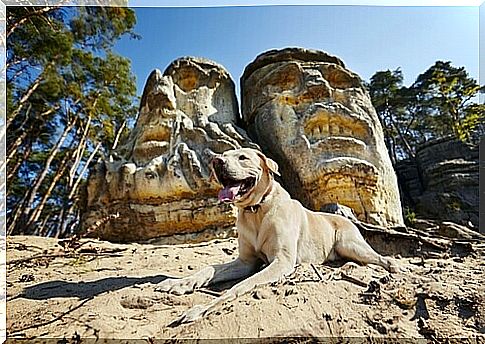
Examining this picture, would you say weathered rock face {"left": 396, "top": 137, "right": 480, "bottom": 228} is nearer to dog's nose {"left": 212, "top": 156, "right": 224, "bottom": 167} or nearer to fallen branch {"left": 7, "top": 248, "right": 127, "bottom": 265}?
dog's nose {"left": 212, "top": 156, "right": 224, "bottom": 167}

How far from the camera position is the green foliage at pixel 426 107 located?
2412mm

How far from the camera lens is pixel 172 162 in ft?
9.58

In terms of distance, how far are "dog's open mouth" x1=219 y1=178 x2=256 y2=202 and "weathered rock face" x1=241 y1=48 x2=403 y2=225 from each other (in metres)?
1.43

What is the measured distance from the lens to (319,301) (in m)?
1.25

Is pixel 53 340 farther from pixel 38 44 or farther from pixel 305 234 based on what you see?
pixel 38 44

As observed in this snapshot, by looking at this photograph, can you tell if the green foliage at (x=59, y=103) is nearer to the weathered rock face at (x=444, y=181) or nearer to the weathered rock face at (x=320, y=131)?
the weathered rock face at (x=320, y=131)

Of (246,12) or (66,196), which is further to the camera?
(66,196)

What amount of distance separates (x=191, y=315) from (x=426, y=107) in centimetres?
243

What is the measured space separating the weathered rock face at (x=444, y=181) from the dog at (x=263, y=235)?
1.32 m

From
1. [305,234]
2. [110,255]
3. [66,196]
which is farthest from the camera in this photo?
[66,196]

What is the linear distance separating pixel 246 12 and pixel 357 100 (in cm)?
140

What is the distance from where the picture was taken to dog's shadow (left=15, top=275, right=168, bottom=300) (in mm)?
1462

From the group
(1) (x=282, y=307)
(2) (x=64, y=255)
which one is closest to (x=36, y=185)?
(2) (x=64, y=255)

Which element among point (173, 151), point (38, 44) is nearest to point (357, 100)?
point (173, 151)
